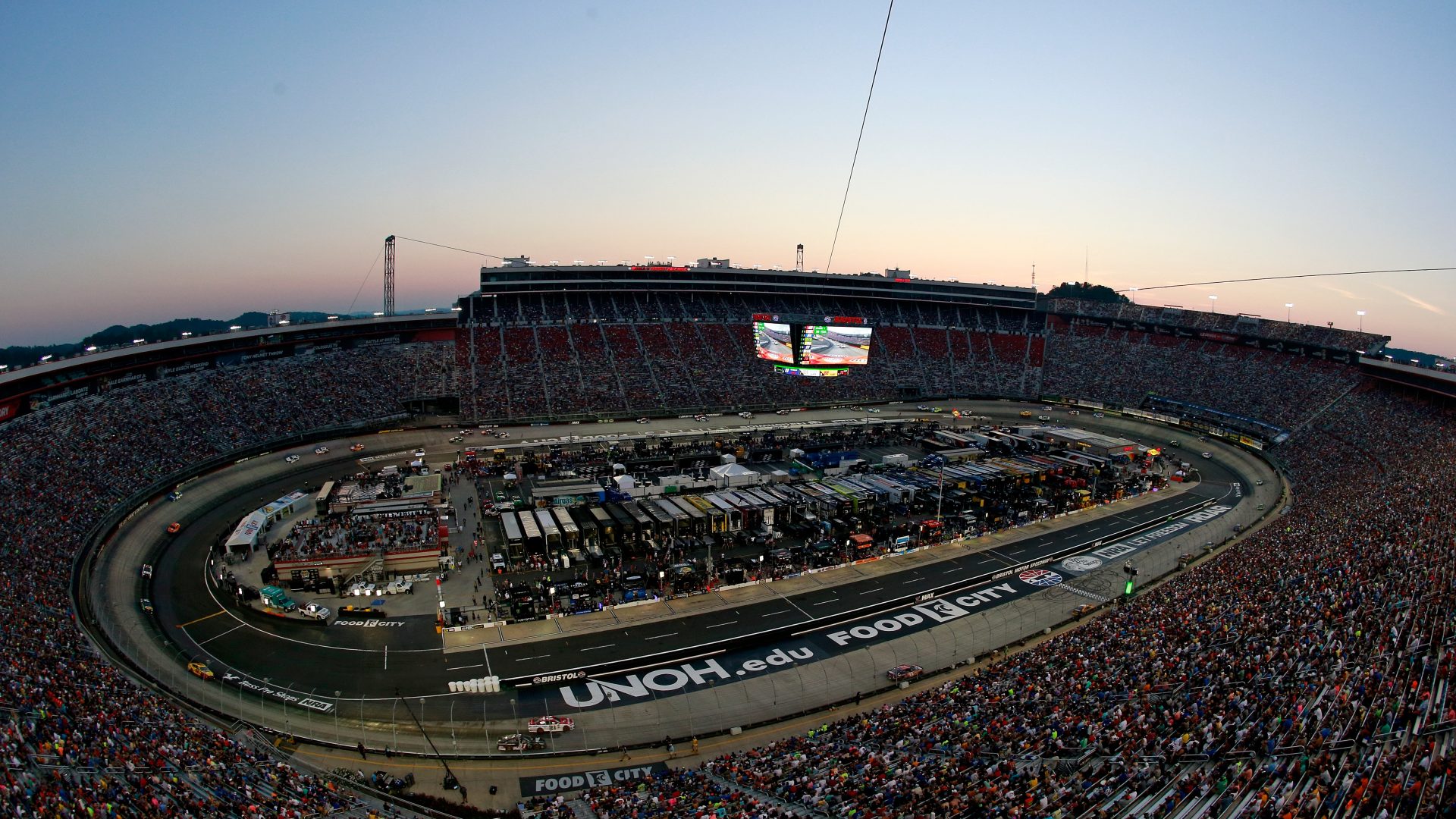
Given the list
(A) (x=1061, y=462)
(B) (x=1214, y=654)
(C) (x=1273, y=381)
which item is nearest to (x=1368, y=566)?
(B) (x=1214, y=654)

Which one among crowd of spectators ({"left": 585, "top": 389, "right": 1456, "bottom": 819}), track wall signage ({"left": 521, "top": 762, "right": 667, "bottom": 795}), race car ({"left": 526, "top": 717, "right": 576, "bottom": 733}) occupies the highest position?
crowd of spectators ({"left": 585, "top": 389, "right": 1456, "bottom": 819})

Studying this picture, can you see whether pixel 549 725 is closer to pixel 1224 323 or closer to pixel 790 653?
pixel 790 653

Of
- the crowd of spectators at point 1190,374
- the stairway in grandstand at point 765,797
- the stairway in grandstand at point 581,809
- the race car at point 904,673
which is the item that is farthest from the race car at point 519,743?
the crowd of spectators at point 1190,374

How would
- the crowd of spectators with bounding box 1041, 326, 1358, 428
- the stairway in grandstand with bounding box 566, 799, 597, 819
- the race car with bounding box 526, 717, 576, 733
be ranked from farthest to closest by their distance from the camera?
the crowd of spectators with bounding box 1041, 326, 1358, 428, the race car with bounding box 526, 717, 576, 733, the stairway in grandstand with bounding box 566, 799, 597, 819

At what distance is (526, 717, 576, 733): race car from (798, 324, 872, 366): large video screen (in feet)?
166

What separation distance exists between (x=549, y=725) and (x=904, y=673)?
1261cm

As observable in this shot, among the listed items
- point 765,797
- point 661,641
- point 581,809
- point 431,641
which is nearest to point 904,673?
point 661,641

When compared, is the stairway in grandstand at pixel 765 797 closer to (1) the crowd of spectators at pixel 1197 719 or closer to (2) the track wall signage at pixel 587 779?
(1) the crowd of spectators at pixel 1197 719

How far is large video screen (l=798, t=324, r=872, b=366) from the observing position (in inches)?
2758

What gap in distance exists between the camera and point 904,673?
87.1 feet

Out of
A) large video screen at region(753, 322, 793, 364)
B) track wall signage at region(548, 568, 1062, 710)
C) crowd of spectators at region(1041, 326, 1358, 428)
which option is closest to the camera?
track wall signage at region(548, 568, 1062, 710)

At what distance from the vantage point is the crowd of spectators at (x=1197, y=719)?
15398mm

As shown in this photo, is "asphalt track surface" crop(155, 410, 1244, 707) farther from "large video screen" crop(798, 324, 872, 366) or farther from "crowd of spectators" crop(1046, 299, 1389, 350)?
"crowd of spectators" crop(1046, 299, 1389, 350)

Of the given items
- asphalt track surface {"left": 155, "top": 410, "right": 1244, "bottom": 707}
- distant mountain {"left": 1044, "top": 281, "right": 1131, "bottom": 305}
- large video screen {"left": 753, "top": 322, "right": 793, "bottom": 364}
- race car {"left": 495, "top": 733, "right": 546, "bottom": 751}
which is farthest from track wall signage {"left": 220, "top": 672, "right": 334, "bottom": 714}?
distant mountain {"left": 1044, "top": 281, "right": 1131, "bottom": 305}
